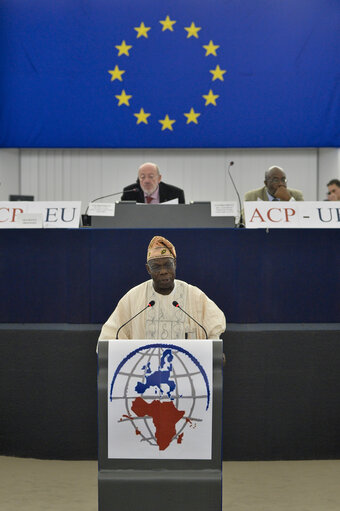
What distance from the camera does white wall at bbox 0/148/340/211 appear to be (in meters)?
9.52

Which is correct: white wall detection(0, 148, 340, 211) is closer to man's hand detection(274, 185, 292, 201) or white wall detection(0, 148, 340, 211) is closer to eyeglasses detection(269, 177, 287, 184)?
eyeglasses detection(269, 177, 287, 184)

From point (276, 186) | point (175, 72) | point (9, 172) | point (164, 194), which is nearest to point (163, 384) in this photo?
point (276, 186)

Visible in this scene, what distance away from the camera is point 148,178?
5.94 meters

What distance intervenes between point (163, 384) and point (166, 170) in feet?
20.7

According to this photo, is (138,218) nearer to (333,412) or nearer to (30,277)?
(30,277)

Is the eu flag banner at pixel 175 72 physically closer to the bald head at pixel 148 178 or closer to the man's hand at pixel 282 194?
A: the bald head at pixel 148 178

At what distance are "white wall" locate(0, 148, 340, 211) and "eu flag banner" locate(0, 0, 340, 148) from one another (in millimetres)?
872

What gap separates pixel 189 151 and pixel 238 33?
163cm

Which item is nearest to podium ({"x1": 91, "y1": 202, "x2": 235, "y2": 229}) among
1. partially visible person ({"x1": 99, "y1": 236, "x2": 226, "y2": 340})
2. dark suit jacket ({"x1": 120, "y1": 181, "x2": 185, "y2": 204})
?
partially visible person ({"x1": 99, "y1": 236, "x2": 226, "y2": 340})

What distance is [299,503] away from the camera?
13.1 ft

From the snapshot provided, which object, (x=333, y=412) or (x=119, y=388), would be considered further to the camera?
(x=333, y=412)

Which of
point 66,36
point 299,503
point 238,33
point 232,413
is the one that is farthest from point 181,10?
point 299,503

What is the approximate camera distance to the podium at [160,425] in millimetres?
3350

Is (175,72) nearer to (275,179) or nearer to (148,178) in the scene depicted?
(148,178)
